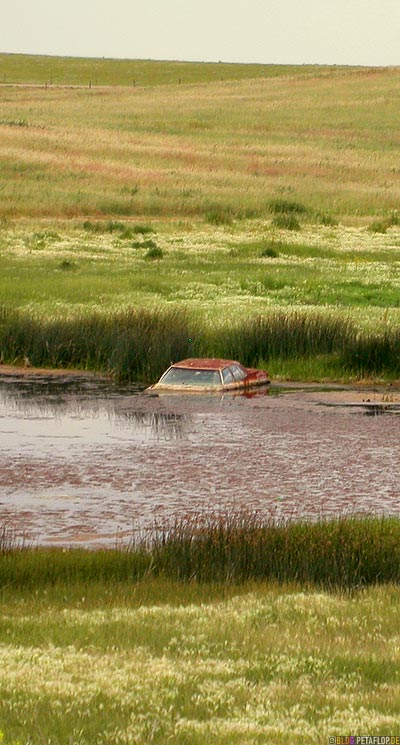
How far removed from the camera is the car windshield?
2931 centimetres

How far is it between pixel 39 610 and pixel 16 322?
22.3 meters

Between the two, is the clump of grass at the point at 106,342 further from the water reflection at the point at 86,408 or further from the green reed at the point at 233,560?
the green reed at the point at 233,560

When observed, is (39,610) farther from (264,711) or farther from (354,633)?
(264,711)

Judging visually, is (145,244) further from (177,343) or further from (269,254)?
(177,343)

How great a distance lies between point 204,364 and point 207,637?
62.8ft

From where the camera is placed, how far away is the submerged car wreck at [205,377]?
96.1 ft

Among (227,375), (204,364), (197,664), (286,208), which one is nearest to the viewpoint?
(197,664)

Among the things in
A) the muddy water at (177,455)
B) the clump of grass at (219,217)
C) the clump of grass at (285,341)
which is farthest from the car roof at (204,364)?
the clump of grass at (219,217)

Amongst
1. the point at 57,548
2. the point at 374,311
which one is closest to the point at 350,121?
the point at 374,311

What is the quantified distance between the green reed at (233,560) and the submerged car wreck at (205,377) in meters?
14.9

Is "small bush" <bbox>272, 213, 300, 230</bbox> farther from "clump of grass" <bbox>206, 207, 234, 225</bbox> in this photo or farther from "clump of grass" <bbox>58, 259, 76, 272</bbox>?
"clump of grass" <bbox>58, 259, 76, 272</bbox>

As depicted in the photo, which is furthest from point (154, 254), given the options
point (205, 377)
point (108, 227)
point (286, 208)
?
point (205, 377)

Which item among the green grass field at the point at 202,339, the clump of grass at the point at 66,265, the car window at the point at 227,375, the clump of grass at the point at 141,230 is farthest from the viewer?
the clump of grass at the point at 141,230

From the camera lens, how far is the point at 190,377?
29672 mm
